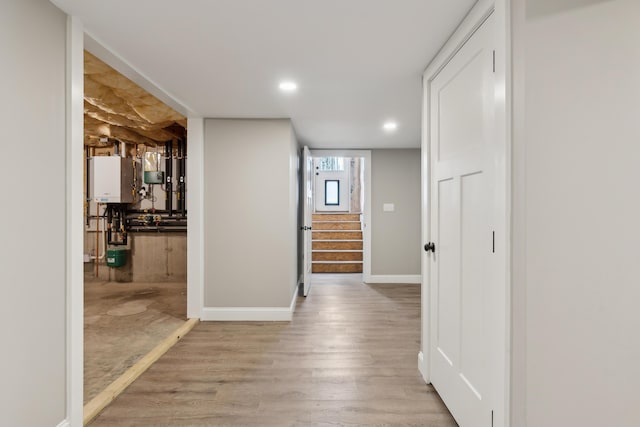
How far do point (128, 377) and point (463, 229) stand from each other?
2345 millimetres

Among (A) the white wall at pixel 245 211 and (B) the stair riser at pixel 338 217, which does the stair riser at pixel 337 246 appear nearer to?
(B) the stair riser at pixel 338 217

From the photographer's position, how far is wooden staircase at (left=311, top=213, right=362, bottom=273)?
6.51 metres

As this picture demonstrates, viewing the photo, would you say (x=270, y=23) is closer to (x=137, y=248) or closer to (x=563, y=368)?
(x=563, y=368)

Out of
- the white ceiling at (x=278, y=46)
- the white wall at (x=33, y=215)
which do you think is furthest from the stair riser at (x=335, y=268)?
the white wall at (x=33, y=215)

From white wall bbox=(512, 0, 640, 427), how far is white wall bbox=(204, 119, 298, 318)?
8.67 ft

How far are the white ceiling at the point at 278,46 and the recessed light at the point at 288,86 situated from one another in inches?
2.2

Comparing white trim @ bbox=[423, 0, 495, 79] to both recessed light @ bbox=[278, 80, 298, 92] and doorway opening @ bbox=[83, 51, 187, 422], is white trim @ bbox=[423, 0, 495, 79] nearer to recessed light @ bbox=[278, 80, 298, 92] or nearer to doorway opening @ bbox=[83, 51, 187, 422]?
Answer: recessed light @ bbox=[278, 80, 298, 92]

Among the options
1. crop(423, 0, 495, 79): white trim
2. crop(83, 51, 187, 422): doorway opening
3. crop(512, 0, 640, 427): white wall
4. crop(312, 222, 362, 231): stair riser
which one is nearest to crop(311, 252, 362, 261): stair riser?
crop(312, 222, 362, 231): stair riser

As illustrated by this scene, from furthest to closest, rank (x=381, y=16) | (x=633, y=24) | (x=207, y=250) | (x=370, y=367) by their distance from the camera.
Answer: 1. (x=207, y=250)
2. (x=370, y=367)
3. (x=381, y=16)
4. (x=633, y=24)

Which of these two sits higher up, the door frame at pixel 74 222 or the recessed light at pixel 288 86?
the recessed light at pixel 288 86

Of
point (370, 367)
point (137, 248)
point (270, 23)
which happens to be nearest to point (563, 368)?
point (370, 367)

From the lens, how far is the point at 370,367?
2561 mm

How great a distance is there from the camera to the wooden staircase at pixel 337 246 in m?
6.51

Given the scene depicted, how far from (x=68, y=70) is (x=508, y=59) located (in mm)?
1994
